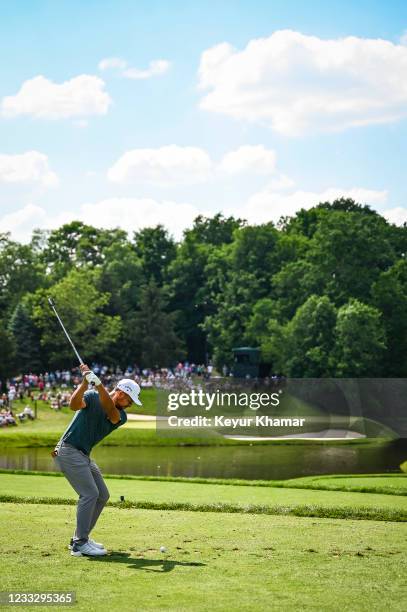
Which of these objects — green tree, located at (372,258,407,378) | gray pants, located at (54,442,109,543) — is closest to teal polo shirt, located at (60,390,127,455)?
gray pants, located at (54,442,109,543)

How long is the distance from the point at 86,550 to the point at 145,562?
2.75 ft

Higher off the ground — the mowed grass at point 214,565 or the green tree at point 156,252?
the green tree at point 156,252

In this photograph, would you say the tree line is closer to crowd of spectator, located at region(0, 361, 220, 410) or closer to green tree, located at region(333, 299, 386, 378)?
green tree, located at region(333, 299, 386, 378)

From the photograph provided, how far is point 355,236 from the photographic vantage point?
77.2 metres

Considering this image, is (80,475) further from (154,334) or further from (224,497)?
(154,334)

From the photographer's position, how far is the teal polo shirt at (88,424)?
11.4 metres

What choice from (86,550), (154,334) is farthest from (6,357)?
(86,550)

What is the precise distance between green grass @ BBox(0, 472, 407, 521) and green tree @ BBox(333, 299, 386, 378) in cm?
4149

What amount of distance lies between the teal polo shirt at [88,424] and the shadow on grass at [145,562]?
150cm

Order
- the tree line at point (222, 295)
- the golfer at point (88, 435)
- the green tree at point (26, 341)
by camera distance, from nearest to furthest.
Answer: the golfer at point (88, 435), the tree line at point (222, 295), the green tree at point (26, 341)

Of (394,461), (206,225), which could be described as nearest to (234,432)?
(394,461)

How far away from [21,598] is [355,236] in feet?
233

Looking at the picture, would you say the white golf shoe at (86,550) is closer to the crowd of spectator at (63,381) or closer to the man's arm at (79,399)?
the man's arm at (79,399)

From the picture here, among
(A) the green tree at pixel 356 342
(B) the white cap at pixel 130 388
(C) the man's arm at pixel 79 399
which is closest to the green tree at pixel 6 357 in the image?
(A) the green tree at pixel 356 342
